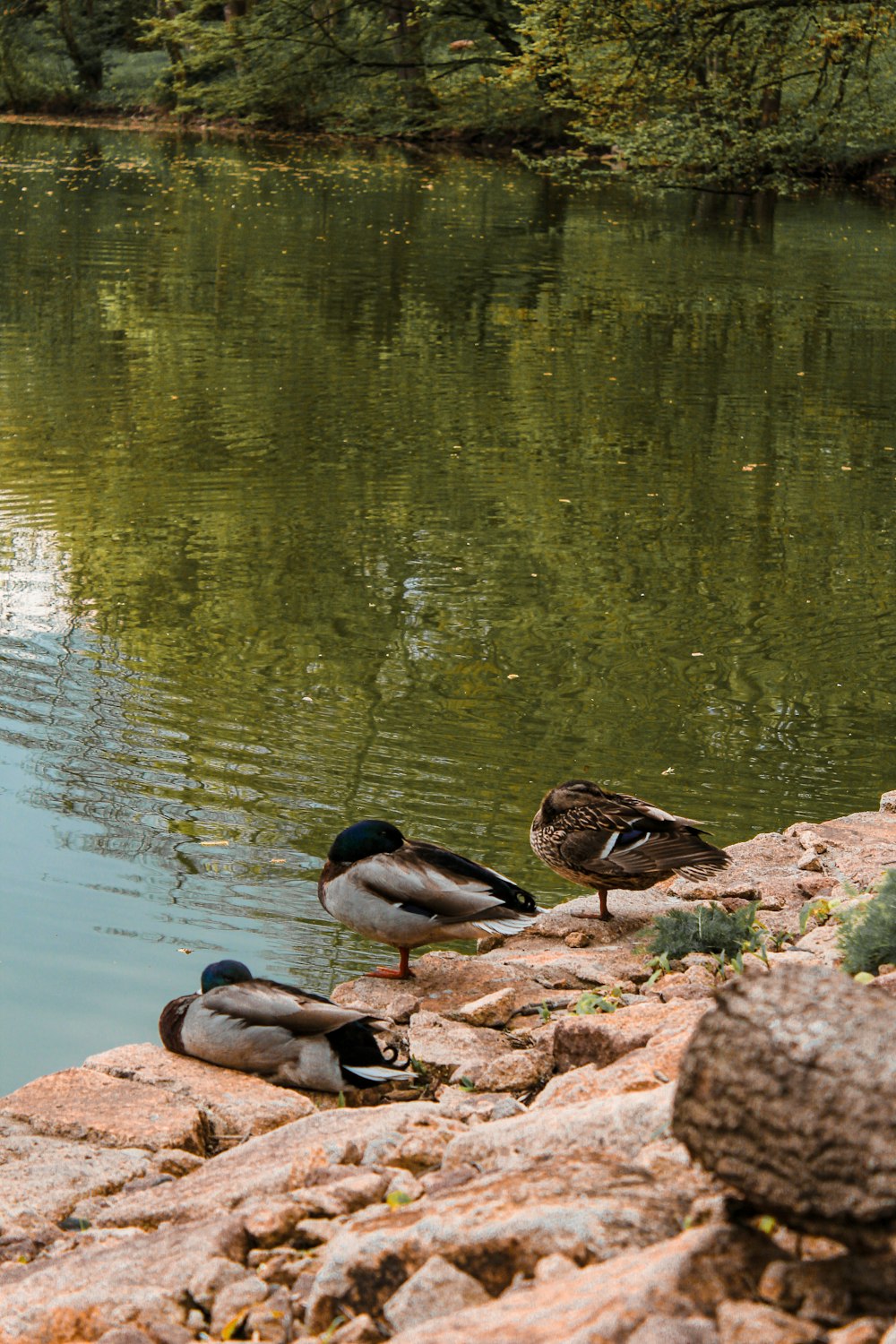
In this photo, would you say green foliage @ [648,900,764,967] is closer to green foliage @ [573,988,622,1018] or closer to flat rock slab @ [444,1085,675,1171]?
green foliage @ [573,988,622,1018]

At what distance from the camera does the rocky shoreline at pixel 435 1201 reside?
2.43 metres

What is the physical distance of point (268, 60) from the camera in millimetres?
46125

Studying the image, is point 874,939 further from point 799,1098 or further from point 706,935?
point 799,1098

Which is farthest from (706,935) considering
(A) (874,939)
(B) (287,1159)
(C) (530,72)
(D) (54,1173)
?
(C) (530,72)

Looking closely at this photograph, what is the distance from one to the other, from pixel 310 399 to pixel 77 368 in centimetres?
255

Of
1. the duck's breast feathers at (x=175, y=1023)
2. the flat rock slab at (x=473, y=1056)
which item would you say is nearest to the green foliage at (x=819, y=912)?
the flat rock slab at (x=473, y=1056)

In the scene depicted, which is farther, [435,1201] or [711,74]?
[711,74]

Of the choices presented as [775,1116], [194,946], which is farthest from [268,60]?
[775,1116]

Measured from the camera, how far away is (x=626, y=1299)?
2346 mm

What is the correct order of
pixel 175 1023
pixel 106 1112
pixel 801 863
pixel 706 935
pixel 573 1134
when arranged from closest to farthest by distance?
pixel 573 1134
pixel 106 1112
pixel 175 1023
pixel 706 935
pixel 801 863

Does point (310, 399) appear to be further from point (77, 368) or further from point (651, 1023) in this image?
point (651, 1023)

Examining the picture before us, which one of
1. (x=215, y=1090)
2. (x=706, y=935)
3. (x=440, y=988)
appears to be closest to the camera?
(x=215, y=1090)

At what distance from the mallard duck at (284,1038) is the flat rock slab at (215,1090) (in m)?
0.06

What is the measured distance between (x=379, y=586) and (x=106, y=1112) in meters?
5.91
